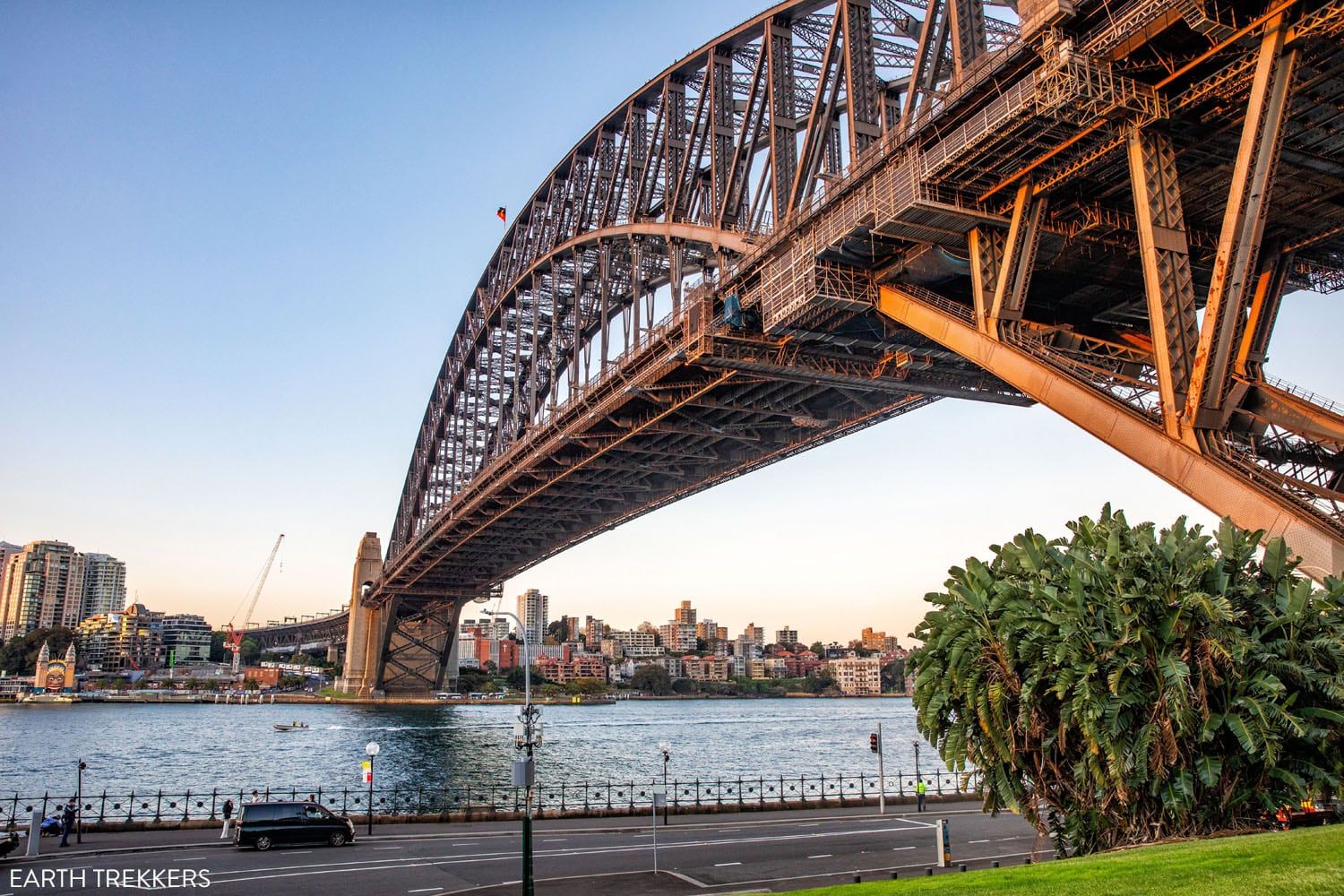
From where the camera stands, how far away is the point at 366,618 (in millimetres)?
143000

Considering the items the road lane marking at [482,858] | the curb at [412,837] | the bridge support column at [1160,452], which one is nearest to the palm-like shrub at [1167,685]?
the bridge support column at [1160,452]

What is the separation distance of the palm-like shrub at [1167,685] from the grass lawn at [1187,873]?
6.39 feet

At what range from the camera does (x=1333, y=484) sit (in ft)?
81.8

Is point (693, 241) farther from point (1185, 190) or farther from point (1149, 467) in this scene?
point (1149, 467)

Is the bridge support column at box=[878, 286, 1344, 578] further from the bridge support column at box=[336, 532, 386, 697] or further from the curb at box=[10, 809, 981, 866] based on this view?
the bridge support column at box=[336, 532, 386, 697]

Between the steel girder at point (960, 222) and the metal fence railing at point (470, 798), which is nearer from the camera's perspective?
the steel girder at point (960, 222)

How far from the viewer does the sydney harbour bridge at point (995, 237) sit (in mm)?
Answer: 21516

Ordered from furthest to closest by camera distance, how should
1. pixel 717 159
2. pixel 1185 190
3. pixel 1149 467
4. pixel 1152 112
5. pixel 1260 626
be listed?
pixel 717 159 → pixel 1185 190 → pixel 1152 112 → pixel 1149 467 → pixel 1260 626

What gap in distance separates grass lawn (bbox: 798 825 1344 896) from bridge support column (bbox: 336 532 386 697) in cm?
13134

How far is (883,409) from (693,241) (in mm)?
12541

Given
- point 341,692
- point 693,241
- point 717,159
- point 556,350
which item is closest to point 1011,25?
point 717,159

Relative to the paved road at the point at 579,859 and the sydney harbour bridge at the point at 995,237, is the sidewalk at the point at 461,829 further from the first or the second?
the sydney harbour bridge at the point at 995,237

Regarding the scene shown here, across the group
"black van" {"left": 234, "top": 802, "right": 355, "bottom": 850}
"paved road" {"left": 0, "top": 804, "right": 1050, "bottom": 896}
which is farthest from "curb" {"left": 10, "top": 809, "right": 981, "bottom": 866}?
"black van" {"left": 234, "top": 802, "right": 355, "bottom": 850}

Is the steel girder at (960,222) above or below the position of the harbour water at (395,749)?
above
